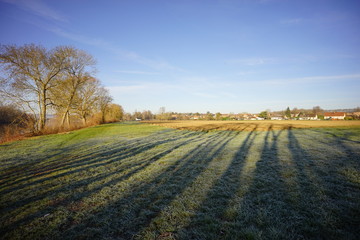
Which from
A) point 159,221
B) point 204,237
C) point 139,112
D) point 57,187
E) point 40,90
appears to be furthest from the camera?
point 139,112

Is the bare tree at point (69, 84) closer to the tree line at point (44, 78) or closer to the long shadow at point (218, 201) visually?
the tree line at point (44, 78)

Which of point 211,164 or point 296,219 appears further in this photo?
point 211,164

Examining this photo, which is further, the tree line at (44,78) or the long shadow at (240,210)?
the tree line at (44,78)

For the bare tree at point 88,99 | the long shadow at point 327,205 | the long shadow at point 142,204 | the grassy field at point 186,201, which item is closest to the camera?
the long shadow at point 327,205

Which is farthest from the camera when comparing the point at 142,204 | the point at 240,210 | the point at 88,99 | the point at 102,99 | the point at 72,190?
the point at 102,99

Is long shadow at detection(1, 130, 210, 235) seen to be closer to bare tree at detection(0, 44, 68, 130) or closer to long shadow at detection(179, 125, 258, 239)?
long shadow at detection(179, 125, 258, 239)

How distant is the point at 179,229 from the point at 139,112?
456 feet

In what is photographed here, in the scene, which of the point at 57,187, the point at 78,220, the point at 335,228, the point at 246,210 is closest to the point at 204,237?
the point at 246,210

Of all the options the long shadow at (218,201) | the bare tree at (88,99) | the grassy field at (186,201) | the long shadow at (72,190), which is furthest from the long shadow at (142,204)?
the bare tree at (88,99)

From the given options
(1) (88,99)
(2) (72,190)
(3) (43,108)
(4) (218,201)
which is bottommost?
(2) (72,190)

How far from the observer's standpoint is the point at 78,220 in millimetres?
2975

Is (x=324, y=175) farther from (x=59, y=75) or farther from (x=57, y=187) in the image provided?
(x=59, y=75)

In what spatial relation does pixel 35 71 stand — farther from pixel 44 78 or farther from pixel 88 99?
pixel 88 99

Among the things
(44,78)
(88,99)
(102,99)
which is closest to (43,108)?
(44,78)
